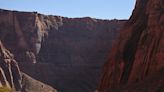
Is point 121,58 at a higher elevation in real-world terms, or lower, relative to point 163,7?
lower

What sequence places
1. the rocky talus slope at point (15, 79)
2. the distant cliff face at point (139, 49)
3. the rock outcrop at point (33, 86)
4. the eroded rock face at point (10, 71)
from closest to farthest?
the distant cliff face at point (139, 49) < the rock outcrop at point (33, 86) < the rocky talus slope at point (15, 79) < the eroded rock face at point (10, 71)

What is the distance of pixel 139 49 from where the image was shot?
74.6 metres

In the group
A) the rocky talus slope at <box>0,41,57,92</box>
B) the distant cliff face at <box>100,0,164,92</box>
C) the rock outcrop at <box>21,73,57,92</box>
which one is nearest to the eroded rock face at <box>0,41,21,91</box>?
the rocky talus slope at <box>0,41,57,92</box>

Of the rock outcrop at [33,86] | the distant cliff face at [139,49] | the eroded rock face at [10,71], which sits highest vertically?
the distant cliff face at [139,49]

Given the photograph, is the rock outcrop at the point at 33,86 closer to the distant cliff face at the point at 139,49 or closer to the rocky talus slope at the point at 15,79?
the rocky talus slope at the point at 15,79

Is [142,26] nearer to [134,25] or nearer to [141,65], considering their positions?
[134,25]

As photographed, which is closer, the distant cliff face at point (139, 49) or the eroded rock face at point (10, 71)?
the distant cliff face at point (139, 49)

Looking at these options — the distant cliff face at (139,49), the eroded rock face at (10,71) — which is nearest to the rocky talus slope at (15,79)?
the eroded rock face at (10,71)

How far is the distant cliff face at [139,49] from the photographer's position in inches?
2778

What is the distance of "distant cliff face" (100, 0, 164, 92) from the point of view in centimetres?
7056

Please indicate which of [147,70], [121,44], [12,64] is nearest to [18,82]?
[12,64]

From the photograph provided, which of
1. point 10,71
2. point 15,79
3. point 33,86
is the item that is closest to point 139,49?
point 33,86

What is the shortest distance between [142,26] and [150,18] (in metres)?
3.91

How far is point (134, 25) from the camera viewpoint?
265 feet
